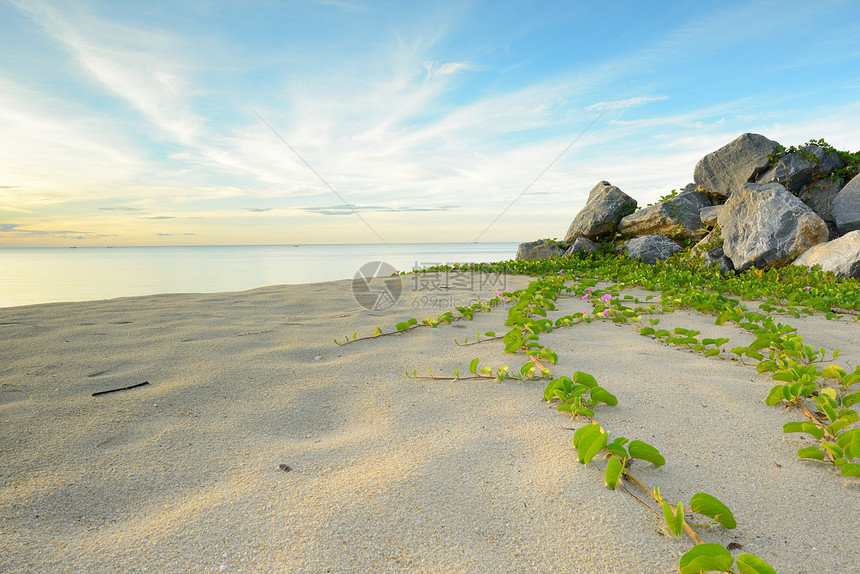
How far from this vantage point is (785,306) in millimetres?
4113

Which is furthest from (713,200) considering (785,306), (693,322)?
(693,322)

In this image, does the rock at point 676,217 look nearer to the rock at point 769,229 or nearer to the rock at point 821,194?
the rock at point 769,229

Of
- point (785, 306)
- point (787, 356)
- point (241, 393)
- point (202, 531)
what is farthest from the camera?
point (785, 306)

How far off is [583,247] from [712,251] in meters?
2.04

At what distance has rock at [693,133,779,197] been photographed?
21.6ft

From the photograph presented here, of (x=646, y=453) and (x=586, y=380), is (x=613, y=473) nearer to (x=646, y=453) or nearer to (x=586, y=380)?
(x=646, y=453)

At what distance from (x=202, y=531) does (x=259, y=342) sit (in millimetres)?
2084

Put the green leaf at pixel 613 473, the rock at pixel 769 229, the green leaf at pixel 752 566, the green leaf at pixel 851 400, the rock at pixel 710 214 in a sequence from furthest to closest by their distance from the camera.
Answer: the rock at pixel 710 214, the rock at pixel 769 229, the green leaf at pixel 851 400, the green leaf at pixel 613 473, the green leaf at pixel 752 566

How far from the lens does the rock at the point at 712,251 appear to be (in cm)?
614

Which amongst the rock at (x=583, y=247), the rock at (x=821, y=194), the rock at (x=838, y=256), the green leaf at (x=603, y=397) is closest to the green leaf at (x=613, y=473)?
the green leaf at (x=603, y=397)

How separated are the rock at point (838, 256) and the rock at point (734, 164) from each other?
1.77 metres

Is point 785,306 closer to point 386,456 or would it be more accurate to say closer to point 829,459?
point 829,459

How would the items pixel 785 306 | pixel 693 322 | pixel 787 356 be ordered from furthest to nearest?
pixel 785 306 → pixel 693 322 → pixel 787 356

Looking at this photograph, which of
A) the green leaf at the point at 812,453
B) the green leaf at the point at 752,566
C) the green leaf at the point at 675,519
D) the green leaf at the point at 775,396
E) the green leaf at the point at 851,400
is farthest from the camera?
the green leaf at the point at 775,396
